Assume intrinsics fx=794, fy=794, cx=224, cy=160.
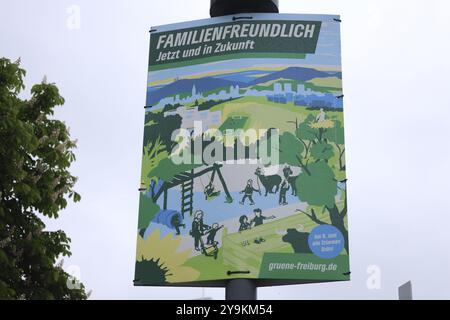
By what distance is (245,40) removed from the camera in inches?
541

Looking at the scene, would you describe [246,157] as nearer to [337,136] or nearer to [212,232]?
[212,232]

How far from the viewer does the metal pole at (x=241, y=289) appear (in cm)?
1209

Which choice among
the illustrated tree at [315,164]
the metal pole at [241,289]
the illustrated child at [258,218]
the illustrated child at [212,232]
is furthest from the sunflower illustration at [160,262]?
the illustrated tree at [315,164]

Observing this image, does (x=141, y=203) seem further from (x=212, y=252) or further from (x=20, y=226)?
(x=20, y=226)

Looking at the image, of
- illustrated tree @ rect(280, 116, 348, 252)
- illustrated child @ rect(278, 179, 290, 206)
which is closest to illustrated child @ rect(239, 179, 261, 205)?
illustrated child @ rect(278, 179, 290, 206)

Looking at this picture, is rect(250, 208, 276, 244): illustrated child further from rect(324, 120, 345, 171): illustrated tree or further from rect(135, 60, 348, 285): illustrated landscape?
rect(324, 120, 345, 171): illustrated tree

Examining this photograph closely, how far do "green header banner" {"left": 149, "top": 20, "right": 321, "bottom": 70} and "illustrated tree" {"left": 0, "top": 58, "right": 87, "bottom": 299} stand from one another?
3205 millimetres

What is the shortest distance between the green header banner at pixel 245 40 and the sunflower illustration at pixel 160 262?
3.25 meters

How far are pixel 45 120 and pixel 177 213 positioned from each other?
4983 mm

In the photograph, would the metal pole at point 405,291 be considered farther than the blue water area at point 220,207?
No

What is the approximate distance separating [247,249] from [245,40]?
12.1 ft
